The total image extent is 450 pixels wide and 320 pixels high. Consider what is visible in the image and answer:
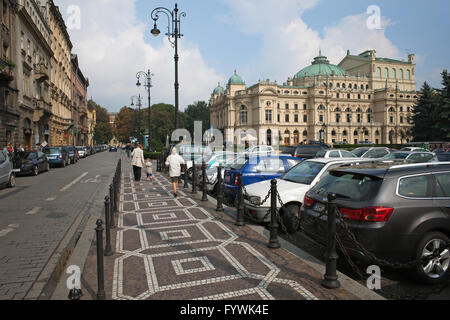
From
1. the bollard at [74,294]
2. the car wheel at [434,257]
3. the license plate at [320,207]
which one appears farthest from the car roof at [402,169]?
the bollard at [74,294]

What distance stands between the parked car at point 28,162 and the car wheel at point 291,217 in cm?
1720

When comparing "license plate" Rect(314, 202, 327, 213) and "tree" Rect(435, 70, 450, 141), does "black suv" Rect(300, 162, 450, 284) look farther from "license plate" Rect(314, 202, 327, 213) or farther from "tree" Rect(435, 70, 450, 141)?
"tree" Rect(435, 70, 450, 141)

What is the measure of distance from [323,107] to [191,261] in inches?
3840

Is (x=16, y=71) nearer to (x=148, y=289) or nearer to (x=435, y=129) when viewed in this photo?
(x=148, y=289)

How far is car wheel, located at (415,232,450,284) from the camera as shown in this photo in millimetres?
4277

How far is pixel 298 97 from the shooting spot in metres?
95.6

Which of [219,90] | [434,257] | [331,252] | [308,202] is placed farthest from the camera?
[219,90]

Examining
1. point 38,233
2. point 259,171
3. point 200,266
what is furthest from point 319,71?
point 200,266

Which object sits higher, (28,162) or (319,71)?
(319,71)

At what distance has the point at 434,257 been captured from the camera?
14.1 ft

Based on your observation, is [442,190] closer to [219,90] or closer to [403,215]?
[403,215]

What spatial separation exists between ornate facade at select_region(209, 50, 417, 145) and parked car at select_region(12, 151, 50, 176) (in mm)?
70544

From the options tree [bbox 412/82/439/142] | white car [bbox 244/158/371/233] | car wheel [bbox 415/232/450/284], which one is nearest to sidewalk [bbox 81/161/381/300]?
white car [bbox 244/158/371/233]
